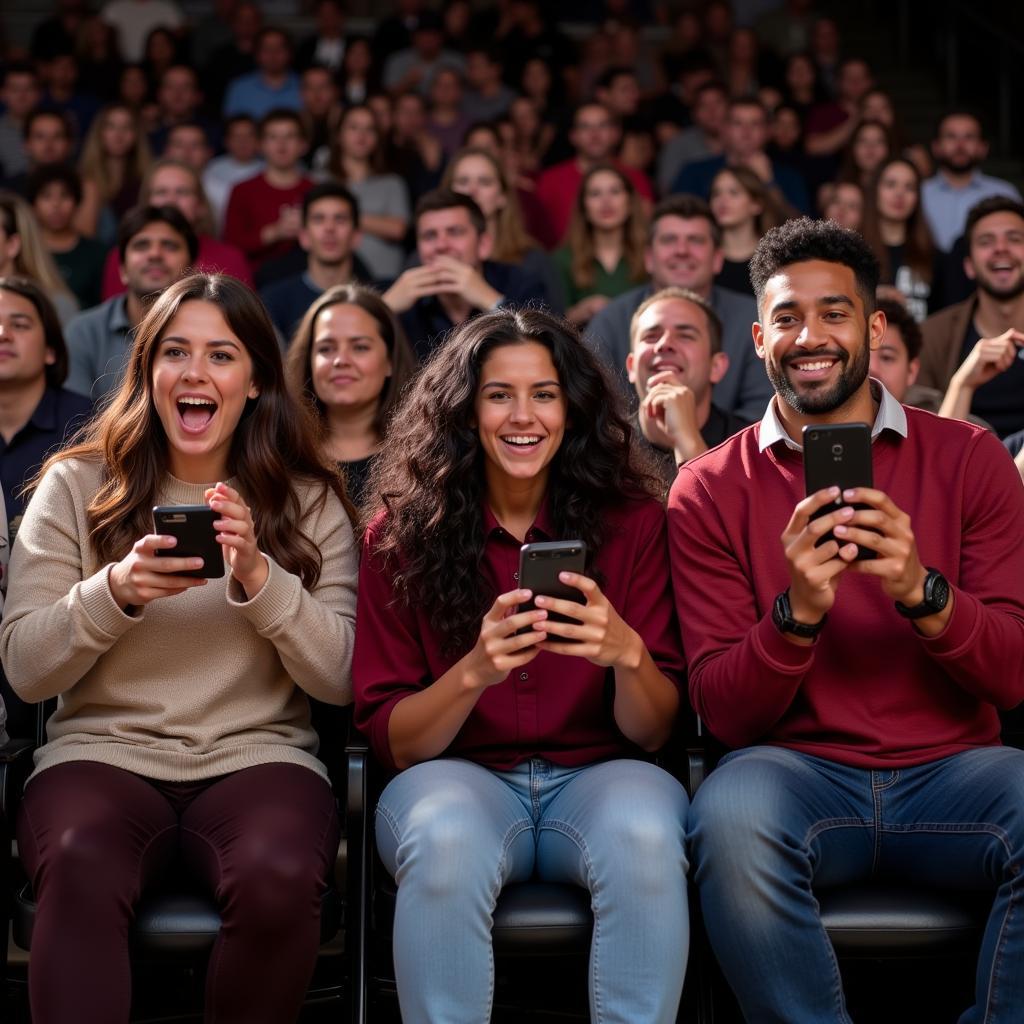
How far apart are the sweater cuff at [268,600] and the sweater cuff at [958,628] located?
3.56ft

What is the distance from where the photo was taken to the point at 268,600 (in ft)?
8.61

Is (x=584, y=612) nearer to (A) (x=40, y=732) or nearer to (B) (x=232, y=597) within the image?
(B) (x=232, y=597)

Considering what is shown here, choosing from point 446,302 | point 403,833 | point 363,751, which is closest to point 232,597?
point 363,751

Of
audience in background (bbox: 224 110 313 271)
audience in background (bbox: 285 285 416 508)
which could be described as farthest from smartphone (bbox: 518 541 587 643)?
audience in background (bbox: 224 110 313 271)

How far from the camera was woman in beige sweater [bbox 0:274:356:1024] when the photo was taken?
2387mm

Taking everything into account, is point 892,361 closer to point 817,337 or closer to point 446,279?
point 817,337

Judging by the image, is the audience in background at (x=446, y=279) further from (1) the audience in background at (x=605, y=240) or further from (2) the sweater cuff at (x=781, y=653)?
(2) the sweater cuff at (x=781, y=653)

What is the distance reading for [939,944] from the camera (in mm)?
2406

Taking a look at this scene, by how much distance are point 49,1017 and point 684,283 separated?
10.9ft

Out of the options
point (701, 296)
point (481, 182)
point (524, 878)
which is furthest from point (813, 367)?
point (481, 182)

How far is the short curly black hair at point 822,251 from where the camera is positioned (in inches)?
109

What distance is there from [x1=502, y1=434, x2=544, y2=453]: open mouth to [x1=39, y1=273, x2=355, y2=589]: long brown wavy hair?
1.35 feet

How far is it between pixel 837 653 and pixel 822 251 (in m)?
0.73

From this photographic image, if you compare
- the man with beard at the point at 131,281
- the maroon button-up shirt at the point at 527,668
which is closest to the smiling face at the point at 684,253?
the man with beard at the point at 131,281
